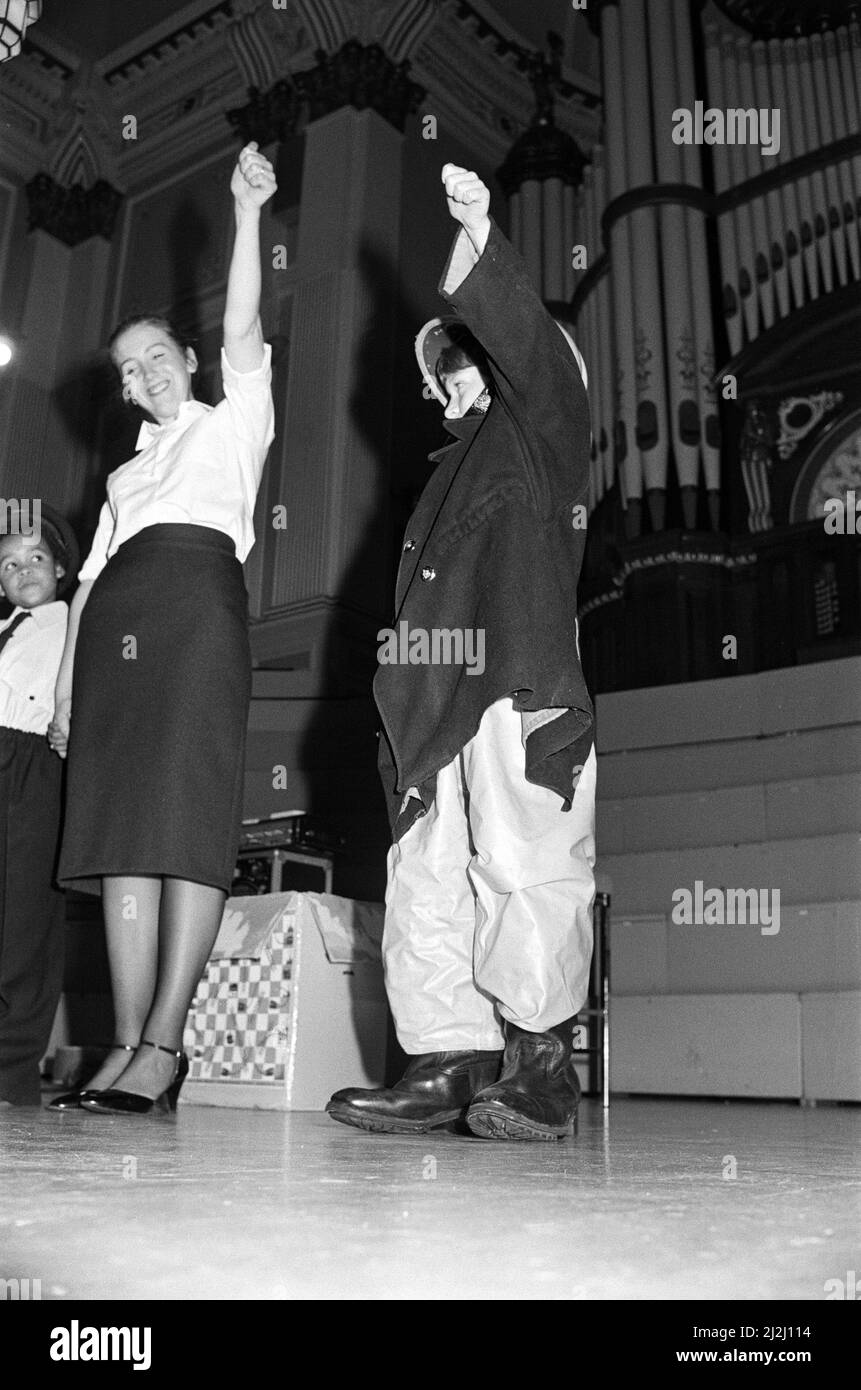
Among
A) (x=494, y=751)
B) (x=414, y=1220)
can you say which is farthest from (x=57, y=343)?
(x=414, y=1220)

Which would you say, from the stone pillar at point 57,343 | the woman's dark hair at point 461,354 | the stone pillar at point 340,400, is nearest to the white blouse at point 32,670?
the woman's dark hair at point 461,354

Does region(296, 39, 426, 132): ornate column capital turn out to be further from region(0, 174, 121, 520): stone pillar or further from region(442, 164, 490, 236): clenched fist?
region(442, 164, 490, 236): clenched fist

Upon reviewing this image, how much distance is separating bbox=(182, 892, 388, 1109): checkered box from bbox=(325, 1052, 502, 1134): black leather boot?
1.01 m

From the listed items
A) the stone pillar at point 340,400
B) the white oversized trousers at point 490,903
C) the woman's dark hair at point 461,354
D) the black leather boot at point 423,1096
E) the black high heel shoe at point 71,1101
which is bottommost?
the black high heel shoe at point 71,1101

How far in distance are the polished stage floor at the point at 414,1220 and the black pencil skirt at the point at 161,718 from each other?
486 millimetres

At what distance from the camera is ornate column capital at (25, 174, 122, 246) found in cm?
610

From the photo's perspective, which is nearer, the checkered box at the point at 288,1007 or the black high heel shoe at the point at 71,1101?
the black high heel shoe at the point at 71,1101

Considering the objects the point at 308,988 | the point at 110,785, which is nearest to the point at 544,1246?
the point at 110,785

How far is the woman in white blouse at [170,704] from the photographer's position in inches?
56.1

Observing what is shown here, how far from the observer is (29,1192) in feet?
1.94

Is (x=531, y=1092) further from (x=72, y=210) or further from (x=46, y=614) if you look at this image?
(x=72, y=210)

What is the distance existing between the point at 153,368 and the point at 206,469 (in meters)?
0.18

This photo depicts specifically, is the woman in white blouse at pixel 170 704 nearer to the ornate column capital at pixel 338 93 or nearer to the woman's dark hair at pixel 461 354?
the woman's dark hair at pixel 461 354

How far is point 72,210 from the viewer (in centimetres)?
613
